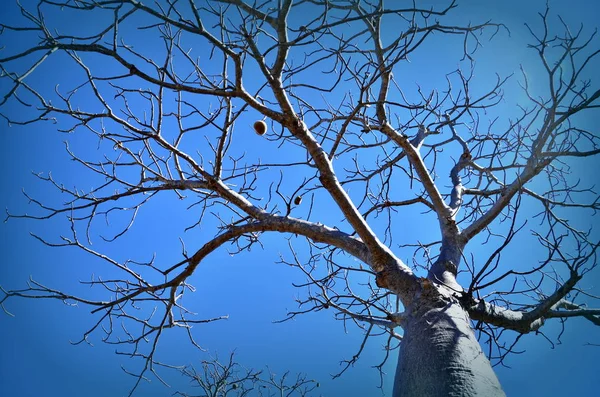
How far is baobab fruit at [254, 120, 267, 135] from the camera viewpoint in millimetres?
2553

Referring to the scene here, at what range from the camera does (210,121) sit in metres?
2.05

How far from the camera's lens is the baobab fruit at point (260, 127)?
2.55m

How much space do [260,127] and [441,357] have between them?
5.50 feet

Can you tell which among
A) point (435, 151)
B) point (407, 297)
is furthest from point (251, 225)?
point (435, 151)

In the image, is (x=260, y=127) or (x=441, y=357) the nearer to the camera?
(x=441, y=357)

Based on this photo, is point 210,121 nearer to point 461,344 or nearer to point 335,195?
point 335,195

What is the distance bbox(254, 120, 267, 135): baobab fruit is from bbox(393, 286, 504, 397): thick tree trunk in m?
1.38

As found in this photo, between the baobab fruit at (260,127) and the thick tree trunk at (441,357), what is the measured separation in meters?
1.38

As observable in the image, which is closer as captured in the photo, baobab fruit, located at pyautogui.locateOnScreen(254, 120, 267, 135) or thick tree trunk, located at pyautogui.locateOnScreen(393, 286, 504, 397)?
thick tree trunk, located at pyautogui.locateOnScreen(393, 286, 504, 397)

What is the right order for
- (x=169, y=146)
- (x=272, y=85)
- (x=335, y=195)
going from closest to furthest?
(x=272, y=85) → (x=335, y=195) → (x=169, y=146)

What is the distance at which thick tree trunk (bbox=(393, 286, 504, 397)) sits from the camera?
4.84ft

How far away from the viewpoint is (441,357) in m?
1.58

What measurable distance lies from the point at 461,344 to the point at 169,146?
6.44 ft

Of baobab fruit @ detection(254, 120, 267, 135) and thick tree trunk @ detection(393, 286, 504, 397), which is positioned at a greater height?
baobab fruit @ detection(254, 120, 267, 135)
